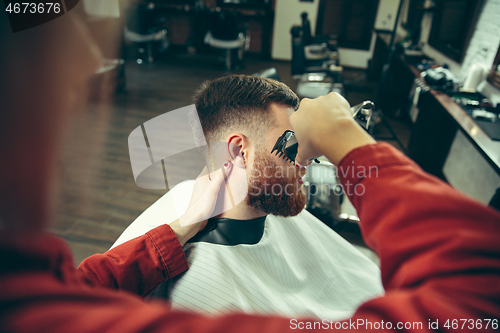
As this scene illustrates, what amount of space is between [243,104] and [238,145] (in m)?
0.15

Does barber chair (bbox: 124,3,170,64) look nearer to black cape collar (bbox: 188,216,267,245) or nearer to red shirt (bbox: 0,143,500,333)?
black cape collar (bbox: 188,216,267,245)

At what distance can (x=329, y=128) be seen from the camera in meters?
0.50

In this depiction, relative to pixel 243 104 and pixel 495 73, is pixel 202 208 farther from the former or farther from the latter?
pixel 495 73

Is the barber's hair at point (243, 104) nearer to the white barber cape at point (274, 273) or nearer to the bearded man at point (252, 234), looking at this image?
the bearded man at point (252, 234)

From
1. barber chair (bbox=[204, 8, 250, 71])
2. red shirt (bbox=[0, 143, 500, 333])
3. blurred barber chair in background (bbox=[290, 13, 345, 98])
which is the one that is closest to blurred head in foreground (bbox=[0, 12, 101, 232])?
red shirt (bbox=[0, 143, 500, 333])

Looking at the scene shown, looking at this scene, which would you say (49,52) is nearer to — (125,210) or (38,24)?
(38,24)

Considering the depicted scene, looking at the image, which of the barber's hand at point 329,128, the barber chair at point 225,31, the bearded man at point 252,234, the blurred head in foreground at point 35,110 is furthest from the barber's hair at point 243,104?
the barber chair at point 225,31

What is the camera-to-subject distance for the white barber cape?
94 cm

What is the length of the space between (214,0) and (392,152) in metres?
7.46

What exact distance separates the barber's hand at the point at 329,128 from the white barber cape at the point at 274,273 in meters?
0.64

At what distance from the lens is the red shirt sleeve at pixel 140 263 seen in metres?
0.76

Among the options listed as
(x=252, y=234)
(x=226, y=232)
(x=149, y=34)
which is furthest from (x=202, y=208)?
(x=149, y=34)

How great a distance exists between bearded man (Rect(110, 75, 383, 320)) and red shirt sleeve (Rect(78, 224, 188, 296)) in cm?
9

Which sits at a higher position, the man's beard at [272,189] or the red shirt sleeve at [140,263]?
the man's beard at [272,189]
